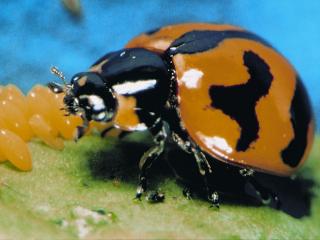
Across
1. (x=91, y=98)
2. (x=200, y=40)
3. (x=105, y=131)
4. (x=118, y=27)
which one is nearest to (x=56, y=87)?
(x=91, y=98)

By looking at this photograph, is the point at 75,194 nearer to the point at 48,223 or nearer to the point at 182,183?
the point at 48,223

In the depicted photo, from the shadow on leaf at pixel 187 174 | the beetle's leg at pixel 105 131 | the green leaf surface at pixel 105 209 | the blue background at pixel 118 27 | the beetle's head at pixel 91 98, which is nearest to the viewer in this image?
the green leaf surface at pixel 105 209

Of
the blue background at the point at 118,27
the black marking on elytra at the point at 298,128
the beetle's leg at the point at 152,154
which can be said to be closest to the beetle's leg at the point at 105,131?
the beetle's leg at the point at 152,154

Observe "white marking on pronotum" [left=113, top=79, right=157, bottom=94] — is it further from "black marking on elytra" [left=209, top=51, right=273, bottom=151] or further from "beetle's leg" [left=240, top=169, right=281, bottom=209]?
"beetle's leg" [left=240, top=169, right=281, bottom=209]

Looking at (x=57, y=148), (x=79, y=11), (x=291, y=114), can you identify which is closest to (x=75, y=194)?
(x=57, y=148)

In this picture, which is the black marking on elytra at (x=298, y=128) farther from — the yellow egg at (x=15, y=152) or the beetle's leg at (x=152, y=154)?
the yellow egg at (x=15, y=152)
